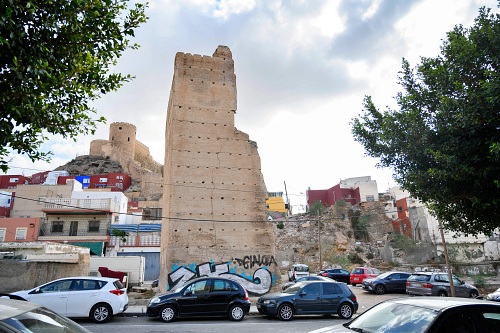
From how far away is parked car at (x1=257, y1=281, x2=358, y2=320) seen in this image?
1222 centimetres

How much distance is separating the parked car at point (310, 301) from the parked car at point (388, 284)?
8.70m

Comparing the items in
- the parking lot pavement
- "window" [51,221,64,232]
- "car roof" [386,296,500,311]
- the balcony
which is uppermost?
the balcony

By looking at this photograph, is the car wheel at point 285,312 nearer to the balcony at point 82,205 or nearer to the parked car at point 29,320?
the parked car at point 29,320

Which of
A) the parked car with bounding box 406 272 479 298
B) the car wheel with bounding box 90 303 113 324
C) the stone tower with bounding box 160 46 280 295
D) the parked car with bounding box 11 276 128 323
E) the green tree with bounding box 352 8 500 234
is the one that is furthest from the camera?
the parked car with bounding box 406 272 479 298

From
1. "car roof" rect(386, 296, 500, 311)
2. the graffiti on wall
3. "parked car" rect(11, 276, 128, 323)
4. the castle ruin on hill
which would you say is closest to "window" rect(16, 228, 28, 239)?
the graffiti on wall

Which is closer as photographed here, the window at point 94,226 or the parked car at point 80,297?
the parked car at point 80,297

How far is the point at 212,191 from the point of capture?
62.2 feet

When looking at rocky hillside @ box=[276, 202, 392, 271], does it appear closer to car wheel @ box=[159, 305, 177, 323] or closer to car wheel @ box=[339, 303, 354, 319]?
car wheel @ box=[339, 303, 354, 319]

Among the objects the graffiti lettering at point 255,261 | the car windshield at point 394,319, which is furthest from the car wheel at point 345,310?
the car windshield at point 394,319

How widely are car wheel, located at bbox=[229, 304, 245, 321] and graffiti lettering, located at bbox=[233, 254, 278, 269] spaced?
5.93 metres

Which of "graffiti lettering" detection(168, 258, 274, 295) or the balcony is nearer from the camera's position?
"graffiti lettering" detection(168, 258, 274, 295)

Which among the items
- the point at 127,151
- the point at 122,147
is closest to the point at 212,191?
the point at 127,151

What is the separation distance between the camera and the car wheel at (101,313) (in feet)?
36.0

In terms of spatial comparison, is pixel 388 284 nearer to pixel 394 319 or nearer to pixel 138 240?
pixel 394 319
